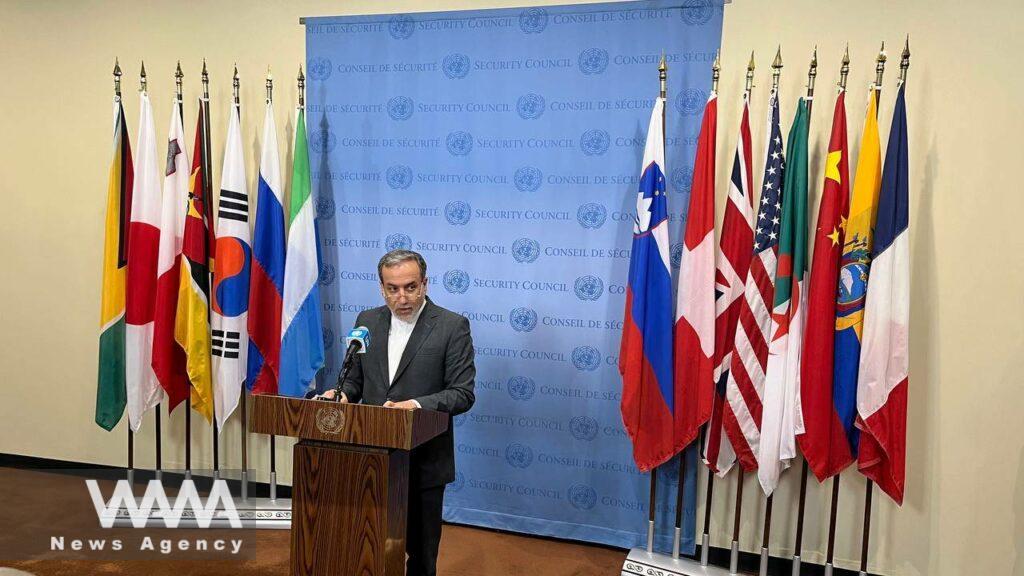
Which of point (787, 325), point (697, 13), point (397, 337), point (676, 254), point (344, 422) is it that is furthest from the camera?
point (676, 254)

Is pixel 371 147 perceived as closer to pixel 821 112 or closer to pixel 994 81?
pixel 821 112

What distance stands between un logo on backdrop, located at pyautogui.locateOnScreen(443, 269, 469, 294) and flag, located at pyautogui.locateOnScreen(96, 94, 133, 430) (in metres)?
1.65

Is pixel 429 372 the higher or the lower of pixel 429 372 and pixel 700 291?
the lower

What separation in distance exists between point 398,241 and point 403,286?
1.25 meters

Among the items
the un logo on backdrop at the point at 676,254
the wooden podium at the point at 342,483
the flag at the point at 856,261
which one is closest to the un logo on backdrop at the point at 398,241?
the un logo on backdrop at the point at 676,254

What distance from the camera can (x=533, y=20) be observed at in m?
3.40

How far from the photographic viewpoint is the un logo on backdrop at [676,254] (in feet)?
10.8

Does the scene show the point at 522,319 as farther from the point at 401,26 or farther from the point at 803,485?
the point at 401,26

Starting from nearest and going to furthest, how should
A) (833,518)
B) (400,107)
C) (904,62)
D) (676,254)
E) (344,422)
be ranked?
(344,422) < (904,62) < (833,518) < (676,254) < (400,107)

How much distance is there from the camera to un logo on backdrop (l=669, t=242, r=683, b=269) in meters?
3.29

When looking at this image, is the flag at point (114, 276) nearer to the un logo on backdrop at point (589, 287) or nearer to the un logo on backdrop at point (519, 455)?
the un logo on backdrop at point (519, 455)

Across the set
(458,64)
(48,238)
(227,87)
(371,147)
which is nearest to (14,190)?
(48,238)

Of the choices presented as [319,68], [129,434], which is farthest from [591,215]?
[129,434]

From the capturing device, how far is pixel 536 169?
3.45 metres
